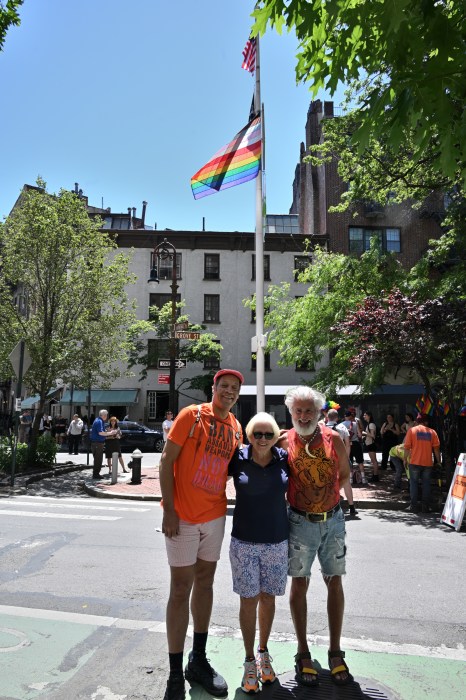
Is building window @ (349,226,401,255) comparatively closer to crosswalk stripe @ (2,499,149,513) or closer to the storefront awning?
the storefront awning

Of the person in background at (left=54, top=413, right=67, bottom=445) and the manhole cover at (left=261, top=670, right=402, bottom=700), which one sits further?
the person in background at (left=54, top=413, right=67, bottom=445)

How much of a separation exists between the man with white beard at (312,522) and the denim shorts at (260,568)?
0.20 meters

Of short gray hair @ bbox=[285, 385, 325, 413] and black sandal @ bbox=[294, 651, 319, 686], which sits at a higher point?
short gray hair @ bbox=[285, 385, 325, 413]

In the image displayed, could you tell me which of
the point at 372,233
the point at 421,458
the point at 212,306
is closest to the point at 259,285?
the point at 421,458

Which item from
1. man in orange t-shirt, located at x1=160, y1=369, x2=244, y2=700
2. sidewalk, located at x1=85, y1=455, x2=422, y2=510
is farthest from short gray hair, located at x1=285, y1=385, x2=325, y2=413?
sidewalk, located at x1=85, y1=455, x2=422, y2=510

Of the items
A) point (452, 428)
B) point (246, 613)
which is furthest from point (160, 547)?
point (452, 428)

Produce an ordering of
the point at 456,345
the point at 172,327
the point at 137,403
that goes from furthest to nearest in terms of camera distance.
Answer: the point at 137,403, the point at 172,327, the point at 456,345

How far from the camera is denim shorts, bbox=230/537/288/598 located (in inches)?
132

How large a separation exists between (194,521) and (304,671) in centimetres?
117

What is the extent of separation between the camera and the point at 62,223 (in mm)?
15219

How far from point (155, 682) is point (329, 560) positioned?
1321 millimetres

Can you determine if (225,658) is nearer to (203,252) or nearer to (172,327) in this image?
(172,327)

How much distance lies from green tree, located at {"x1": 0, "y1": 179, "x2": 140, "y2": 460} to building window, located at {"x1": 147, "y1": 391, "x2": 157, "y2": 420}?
51.0 ft

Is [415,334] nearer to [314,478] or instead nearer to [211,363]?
[314,478]
